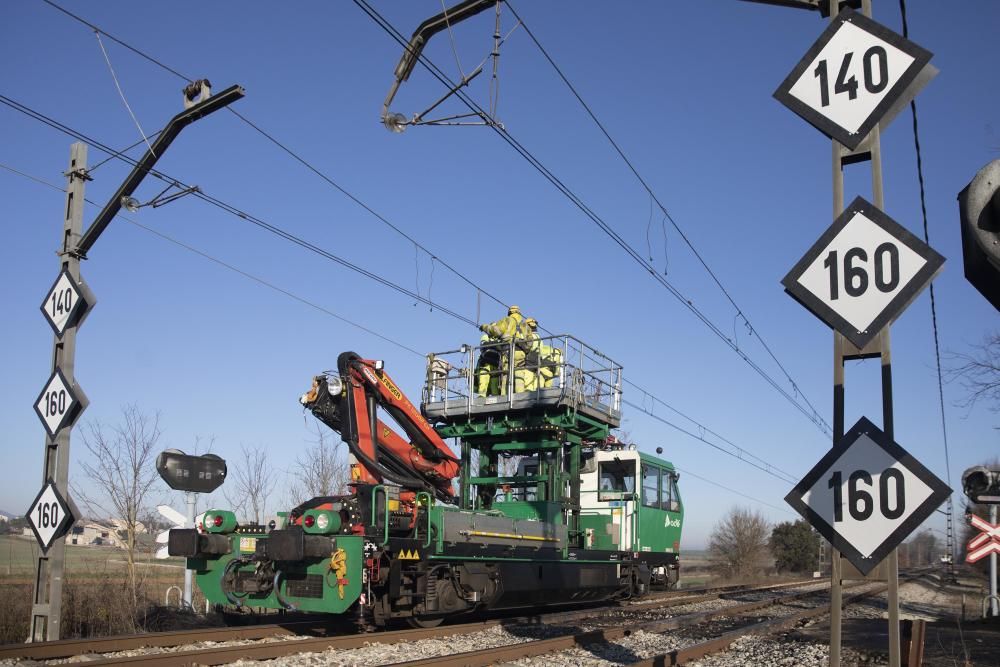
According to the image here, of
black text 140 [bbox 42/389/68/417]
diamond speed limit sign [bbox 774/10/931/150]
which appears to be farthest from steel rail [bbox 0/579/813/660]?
diamond speed limit sign [bbox 774/10/931/150]

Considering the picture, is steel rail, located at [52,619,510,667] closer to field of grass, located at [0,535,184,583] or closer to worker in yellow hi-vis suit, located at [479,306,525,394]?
field of grass, located at [0,535,184,583]

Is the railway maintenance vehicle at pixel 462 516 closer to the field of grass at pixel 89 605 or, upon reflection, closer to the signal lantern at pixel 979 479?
the field of grass at pixel 89 605

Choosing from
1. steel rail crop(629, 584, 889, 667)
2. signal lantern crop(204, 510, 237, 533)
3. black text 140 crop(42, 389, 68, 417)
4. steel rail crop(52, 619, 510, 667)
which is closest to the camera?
steel rail crop(52, 619, 510, 667)

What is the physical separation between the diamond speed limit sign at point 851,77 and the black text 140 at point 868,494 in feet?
5.62

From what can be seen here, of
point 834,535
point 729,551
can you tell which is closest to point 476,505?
point 834,535

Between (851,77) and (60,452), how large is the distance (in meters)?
9.09

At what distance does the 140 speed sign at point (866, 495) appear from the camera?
12.6ft

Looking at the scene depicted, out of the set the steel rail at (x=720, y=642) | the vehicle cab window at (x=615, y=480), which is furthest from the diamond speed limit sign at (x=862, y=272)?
the vehicle cab window at (x=615, y=480)

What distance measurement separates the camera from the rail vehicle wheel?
1216 cm

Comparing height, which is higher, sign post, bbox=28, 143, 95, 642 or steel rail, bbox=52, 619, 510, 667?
sign post, bbox=28, 143, 95, 642

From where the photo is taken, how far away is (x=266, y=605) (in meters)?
11.0

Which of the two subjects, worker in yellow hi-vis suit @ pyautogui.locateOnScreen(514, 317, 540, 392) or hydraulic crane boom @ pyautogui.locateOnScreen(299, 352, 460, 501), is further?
worker in yellow hi-vis suit @ pyautogui.locateOnScreen(514, 317, 540, 392)

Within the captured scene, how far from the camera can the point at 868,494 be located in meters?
4.00

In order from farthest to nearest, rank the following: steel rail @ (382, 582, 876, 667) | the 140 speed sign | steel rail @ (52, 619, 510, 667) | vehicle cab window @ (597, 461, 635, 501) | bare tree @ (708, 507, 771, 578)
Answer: bare tree @ (708, 507, 771, 578), vehicle cab window @ (597, 461, 635, 501), steel rail @ (382, 582, 876, 667), steel rail @ (52, 619, 510, 667), the 140 speed sign
